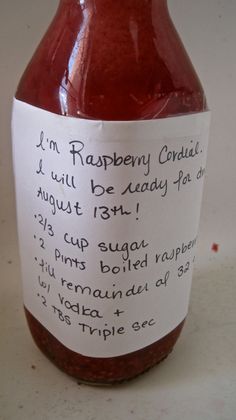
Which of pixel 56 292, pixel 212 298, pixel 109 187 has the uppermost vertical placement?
pixel 109 187

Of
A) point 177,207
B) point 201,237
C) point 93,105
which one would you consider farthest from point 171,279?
point 201,237

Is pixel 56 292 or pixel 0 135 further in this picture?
pixel 0 135

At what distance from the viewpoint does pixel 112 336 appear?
453mm

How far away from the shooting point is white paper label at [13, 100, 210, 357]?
38 centimetres

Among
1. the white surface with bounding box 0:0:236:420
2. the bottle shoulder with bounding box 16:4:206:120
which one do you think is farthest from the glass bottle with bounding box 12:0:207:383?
the white surface with bounding box 0:0:236:420

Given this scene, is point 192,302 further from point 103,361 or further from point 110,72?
point 110,72

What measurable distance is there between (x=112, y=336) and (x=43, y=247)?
0.11m

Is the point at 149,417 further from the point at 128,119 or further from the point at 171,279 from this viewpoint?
the point at 128,119

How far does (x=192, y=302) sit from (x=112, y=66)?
378 millimetres

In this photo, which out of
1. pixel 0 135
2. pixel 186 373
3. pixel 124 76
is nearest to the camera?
pixel 124 76

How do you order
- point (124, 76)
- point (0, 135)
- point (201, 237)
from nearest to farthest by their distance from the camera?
1. point (124, 76)
2. point (0, 135)
3. point (201, 237)

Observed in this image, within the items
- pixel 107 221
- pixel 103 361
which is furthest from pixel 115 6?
pixel 103 361

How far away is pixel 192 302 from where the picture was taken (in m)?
0.64

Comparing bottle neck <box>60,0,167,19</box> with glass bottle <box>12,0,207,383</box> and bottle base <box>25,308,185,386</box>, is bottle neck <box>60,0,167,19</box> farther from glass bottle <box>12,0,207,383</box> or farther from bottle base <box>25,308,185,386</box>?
bottle base <box>25,308,185,386</box>
